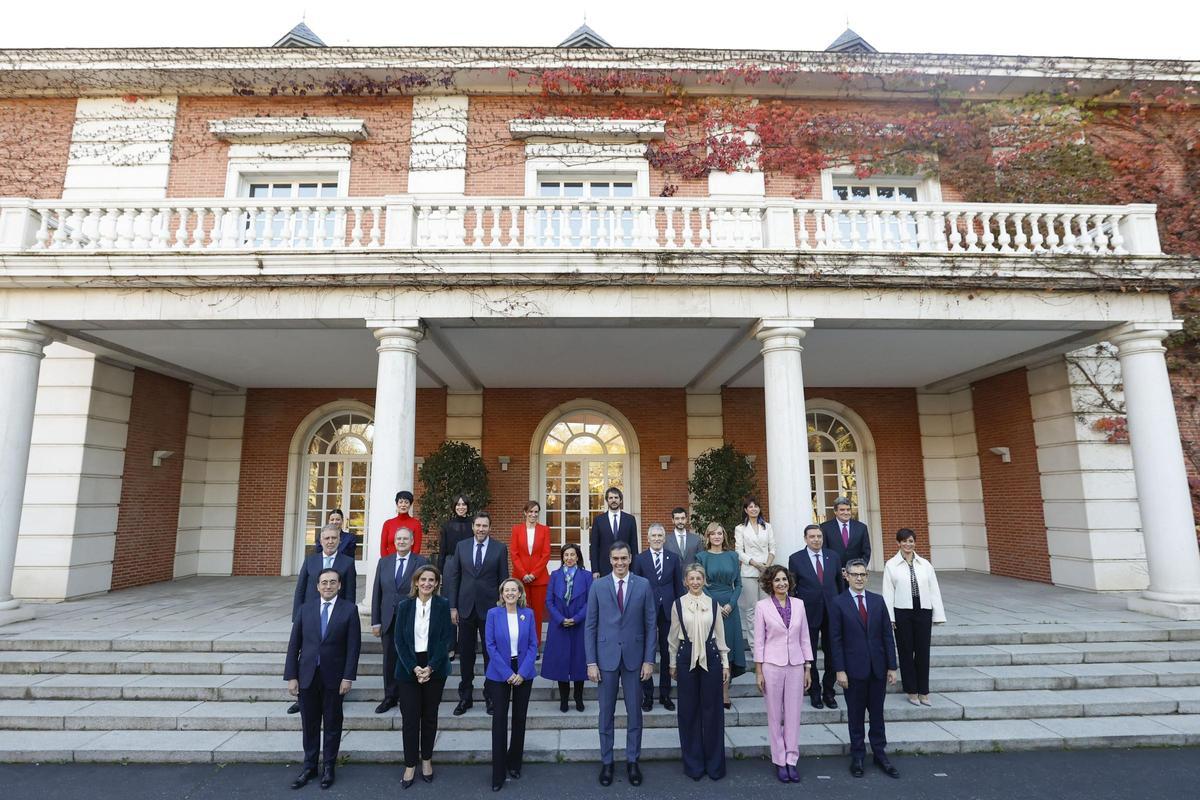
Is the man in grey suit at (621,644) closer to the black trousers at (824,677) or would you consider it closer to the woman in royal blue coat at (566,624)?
the woman in royal blue coat at (566,624)

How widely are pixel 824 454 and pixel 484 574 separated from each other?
8.84 m

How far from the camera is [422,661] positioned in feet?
13.5

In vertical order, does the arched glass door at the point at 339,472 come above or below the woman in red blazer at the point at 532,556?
above

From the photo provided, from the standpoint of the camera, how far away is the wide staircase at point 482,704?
4703 mm

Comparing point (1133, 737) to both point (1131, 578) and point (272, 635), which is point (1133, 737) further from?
point (272, 635)

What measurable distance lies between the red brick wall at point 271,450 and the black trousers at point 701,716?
828cm

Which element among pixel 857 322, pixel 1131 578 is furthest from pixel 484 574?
pixel 1131 578

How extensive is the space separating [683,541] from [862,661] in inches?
74.2

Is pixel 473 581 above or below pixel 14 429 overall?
below

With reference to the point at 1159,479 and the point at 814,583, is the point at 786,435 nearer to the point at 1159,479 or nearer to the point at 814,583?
the point at 814,583

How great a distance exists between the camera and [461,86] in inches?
402

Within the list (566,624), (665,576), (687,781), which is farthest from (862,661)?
(566,624)

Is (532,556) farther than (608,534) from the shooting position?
No

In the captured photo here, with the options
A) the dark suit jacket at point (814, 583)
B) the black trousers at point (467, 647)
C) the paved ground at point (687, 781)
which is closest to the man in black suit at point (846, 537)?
the dark suit jacket at point (814, 583)
